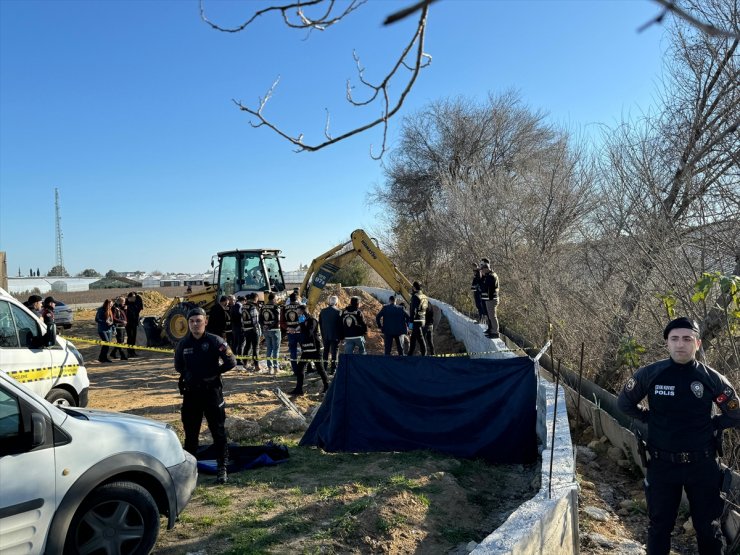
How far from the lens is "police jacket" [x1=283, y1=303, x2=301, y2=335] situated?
1206cm

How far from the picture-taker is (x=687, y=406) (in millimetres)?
4078

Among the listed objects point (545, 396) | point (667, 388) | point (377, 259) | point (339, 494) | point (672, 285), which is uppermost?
point (377, 259)

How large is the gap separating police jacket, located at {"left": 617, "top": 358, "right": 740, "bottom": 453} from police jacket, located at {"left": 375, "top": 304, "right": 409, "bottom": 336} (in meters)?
9.07

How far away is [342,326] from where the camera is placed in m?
11.9

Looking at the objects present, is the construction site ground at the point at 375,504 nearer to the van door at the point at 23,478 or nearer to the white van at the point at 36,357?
the van door at the point at 23,478

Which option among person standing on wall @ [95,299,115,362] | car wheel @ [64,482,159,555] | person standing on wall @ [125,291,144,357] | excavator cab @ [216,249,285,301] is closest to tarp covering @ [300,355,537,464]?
car wheel @ [64,482,159,555]

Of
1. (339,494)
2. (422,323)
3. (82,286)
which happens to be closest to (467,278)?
(422,323)

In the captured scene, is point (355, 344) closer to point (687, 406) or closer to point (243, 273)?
point (243, 273)

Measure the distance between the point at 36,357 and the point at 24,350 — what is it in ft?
0.59

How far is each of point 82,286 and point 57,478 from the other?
86.8 metres

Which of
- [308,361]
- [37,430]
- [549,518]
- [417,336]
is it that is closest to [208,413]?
[37,430]

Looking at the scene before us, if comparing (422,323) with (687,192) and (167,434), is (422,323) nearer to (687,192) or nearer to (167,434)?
(687,192)

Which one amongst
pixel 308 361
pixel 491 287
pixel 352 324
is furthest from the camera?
pixel 491 287

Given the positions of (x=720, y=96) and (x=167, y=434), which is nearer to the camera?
(x=167, y=434)
